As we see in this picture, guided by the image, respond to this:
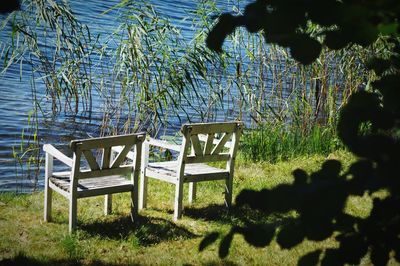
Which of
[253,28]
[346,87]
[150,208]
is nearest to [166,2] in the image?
[346,87]

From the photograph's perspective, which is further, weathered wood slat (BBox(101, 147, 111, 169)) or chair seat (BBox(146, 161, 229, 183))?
chair seat (BBox(146, 161, 229, 183))

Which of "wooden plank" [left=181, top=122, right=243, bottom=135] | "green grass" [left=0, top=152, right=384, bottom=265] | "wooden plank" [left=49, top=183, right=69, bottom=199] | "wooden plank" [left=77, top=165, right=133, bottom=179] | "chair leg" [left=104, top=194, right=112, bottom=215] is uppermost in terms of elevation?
"wooden plank" [left=181, top=122, right=243, bottom=135]

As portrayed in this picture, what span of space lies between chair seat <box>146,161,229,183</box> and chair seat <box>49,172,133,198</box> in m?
0.36

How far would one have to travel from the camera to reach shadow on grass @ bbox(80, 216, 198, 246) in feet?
16.5

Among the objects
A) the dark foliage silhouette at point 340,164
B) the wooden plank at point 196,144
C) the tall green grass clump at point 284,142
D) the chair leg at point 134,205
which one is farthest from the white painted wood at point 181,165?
the dark foliage silhouette at point 340,164

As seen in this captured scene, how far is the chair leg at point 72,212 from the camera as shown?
4.86m

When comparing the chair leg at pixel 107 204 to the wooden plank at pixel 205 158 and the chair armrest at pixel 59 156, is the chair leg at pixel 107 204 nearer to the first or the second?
the chair armrest at pixel 59 156

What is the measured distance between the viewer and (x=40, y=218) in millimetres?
5488

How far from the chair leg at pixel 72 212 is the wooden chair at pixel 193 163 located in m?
0.90

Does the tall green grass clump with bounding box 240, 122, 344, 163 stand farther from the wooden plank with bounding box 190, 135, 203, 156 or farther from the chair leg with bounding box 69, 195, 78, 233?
the chair leg with bounding box 69, 195, 78, 233

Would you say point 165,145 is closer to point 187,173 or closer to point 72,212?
point 187,173

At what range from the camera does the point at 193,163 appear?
5746 millimetres

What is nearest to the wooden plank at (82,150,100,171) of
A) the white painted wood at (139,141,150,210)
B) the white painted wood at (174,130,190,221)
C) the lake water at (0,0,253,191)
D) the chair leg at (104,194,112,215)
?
the chair leg at (104,194,112,215)

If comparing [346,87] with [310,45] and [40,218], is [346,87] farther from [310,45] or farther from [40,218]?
[310,45]
